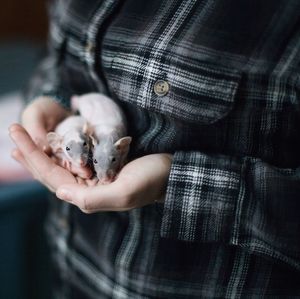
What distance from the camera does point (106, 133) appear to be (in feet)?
2.08

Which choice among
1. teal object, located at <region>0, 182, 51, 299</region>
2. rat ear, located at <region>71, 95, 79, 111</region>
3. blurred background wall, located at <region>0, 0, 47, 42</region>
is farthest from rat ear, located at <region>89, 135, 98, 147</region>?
blurred background wall, located at <region>0, 0, 47, 42</region>

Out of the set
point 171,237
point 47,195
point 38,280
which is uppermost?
point 171,237

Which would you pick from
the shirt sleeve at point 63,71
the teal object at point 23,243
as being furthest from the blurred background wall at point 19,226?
the shirt sleeve at point 63,71

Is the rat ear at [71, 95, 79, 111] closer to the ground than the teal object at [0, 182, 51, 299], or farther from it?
farther from it

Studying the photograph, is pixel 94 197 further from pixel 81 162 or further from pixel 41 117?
pixel 41 117

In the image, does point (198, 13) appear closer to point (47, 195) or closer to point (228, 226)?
point (228, 226)

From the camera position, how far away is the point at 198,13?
0.60 m

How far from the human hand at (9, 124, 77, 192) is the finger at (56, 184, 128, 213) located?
0.04 m

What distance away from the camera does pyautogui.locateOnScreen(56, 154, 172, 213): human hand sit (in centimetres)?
56

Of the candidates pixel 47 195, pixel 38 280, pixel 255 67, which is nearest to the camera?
pixel 255 67

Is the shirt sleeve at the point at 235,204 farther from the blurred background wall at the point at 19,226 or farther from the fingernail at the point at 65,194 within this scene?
the blurred background wall at the point at 19,226

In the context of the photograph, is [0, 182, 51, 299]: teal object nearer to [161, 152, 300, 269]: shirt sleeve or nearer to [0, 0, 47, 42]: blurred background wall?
[161, 152, 300, 269]: shirt sleeve

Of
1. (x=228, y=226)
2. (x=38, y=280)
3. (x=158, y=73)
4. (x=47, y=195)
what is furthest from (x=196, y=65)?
(x=38, y=280)

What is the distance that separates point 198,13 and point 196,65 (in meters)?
0.06
